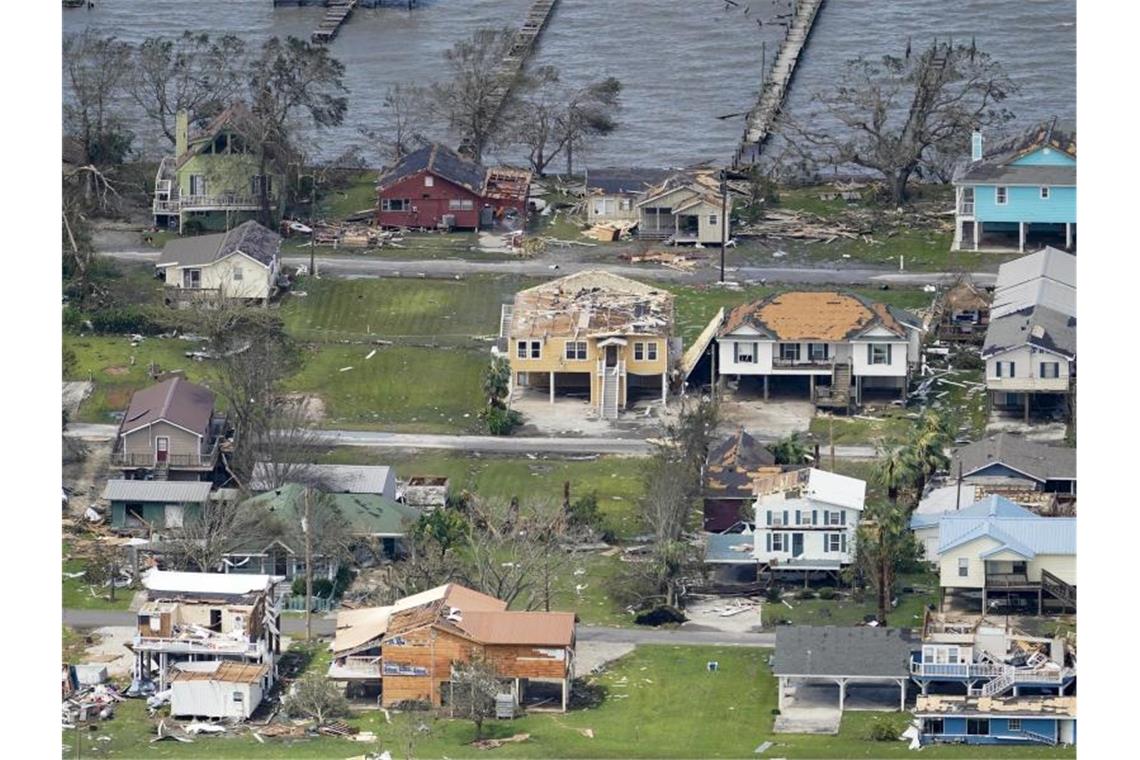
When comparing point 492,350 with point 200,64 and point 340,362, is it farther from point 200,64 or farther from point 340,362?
point 200,64

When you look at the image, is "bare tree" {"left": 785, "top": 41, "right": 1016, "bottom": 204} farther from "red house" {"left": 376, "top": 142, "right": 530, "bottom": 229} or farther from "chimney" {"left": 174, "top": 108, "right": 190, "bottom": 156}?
"chimney" {"left": 174, "top": 108, "right": 190, "bottom": 156}

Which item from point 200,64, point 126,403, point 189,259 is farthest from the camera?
point 200,64

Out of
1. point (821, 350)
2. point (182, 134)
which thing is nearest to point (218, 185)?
point (182, 134)

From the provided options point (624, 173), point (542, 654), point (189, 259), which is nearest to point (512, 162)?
point (624, 173)

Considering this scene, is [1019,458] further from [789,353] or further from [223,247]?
[223,247]

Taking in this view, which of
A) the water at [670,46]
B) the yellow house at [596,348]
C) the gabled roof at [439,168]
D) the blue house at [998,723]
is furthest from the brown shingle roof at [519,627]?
the water at [670,46]
